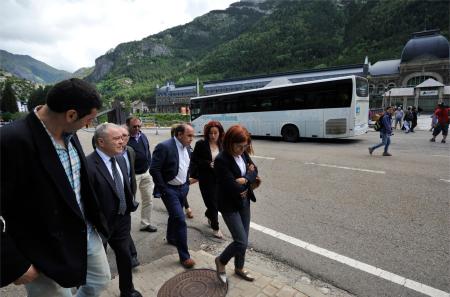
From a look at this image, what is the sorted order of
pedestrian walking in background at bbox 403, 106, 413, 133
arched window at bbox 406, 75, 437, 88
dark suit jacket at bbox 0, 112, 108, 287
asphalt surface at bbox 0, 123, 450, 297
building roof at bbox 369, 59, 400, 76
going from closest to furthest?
dark suit jacket at bbox 0, 112, 108, 287
asphalt surface at bbox 0, 123, 450, 297
pedestrian walking in background at bbox 403, 106, 413, 133
arched window at bbox 406, 75, 437, 88
building roof at bbox 369, 59, 400, 76

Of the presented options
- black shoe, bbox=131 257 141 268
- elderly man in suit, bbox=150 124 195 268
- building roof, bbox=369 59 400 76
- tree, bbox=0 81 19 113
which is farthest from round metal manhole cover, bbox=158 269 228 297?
tree, bbox=0 81 19 113

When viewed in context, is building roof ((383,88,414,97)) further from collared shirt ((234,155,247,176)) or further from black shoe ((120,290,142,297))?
black shoe ((120,290,142,297))

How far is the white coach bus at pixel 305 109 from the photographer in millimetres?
12711

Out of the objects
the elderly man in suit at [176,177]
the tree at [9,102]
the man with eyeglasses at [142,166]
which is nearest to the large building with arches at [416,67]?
the man with eyeglasses at [142,166]

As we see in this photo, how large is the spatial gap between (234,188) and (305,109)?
1224cm

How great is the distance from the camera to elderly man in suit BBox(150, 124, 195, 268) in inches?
127

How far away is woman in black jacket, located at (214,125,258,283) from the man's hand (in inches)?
63.0

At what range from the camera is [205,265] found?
3230 mm

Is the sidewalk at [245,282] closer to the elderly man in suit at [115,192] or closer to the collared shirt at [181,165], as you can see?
the elderly man in suit at [115,192]

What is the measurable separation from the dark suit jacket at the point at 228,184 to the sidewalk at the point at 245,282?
0.81m

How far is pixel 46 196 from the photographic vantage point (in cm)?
149

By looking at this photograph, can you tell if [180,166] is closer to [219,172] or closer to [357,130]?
[219,172]

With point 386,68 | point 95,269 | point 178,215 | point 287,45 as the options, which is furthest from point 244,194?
point 287,45

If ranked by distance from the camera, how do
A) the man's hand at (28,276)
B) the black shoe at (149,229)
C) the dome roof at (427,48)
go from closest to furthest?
1. the man's hand at (28,276)
2. the black shoe at (149,229)
3. the dome roof at (427,48)
